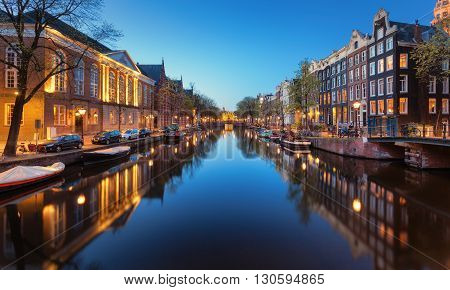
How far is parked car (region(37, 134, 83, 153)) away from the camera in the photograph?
24.2m

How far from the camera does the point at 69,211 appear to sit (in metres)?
13.3

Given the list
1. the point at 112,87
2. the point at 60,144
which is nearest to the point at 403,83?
the point at 60,144

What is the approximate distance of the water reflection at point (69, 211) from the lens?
8930 millimetres

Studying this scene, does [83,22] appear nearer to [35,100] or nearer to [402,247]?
[35,100]

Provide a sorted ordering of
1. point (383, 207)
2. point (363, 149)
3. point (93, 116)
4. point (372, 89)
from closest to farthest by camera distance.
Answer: point (383, 207) → point (363, 149) → point (372, 89) → point (93, 116)

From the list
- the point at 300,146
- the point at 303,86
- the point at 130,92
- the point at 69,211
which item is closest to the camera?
the point at 69,211

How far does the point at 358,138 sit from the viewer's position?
32375mm

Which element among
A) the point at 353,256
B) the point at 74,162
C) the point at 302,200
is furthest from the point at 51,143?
the point at 353,256

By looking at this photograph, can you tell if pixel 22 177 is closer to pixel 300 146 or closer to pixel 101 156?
pixel 101 156

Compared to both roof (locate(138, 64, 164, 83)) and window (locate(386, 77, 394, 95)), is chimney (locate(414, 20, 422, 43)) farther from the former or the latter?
roof (locate(138, 64, 164, 83))

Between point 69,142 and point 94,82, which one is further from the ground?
point 94,82

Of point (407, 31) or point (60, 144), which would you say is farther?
point (407, 31)

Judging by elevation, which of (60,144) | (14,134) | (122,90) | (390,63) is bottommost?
(60,144)

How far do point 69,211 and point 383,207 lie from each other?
580 inches
